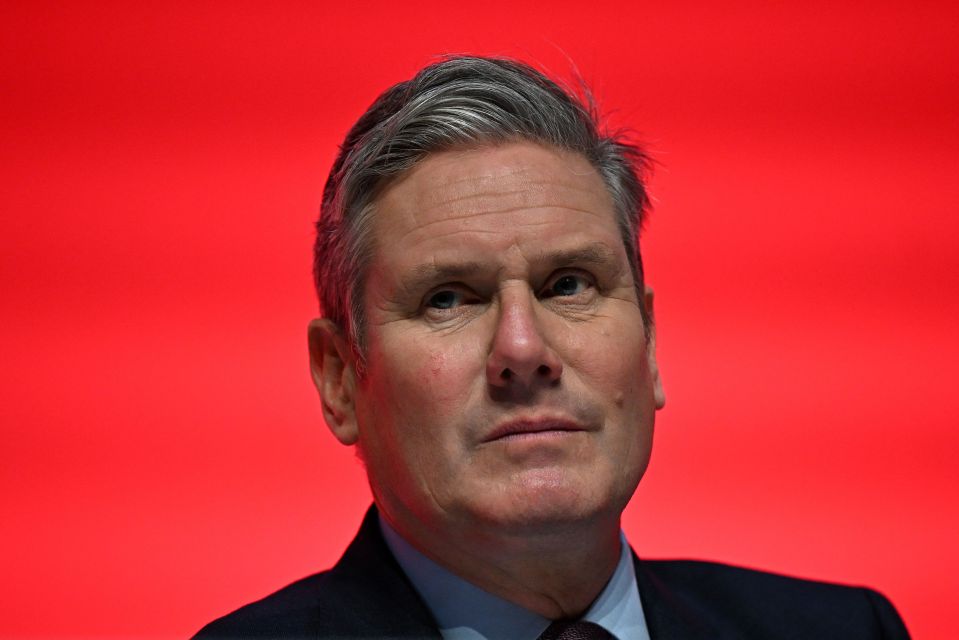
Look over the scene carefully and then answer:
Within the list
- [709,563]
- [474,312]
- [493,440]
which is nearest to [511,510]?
[493,440]

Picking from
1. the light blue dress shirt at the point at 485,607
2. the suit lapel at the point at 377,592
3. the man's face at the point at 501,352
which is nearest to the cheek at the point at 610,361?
the man's face at the point at 501,352

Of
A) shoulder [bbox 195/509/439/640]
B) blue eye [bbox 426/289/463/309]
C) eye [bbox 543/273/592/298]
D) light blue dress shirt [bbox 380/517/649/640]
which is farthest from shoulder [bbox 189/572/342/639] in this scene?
eye [bbox 543/273/592/298]

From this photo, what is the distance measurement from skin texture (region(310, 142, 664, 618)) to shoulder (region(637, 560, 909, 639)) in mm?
389

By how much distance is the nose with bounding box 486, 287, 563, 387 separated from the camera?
1853 mm

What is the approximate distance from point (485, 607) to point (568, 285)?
1.77 ft

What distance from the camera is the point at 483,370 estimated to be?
A: 6.25ft

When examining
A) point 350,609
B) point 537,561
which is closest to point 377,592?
point 350,609

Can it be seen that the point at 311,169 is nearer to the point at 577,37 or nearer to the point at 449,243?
the point at 577,37

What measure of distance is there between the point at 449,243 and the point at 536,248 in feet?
0.46

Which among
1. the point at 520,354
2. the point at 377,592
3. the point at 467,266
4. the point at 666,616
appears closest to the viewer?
the point at 520,354

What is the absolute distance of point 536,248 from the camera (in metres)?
1.97

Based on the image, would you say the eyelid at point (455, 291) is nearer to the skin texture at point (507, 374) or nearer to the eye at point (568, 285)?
the skin texture at point (507, 374)

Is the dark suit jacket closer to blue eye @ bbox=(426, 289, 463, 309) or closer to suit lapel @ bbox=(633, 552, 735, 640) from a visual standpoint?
suit lapel @ bbox=(633, 552, 735, 640)

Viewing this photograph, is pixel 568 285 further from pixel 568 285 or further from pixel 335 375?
pixel 335 375
